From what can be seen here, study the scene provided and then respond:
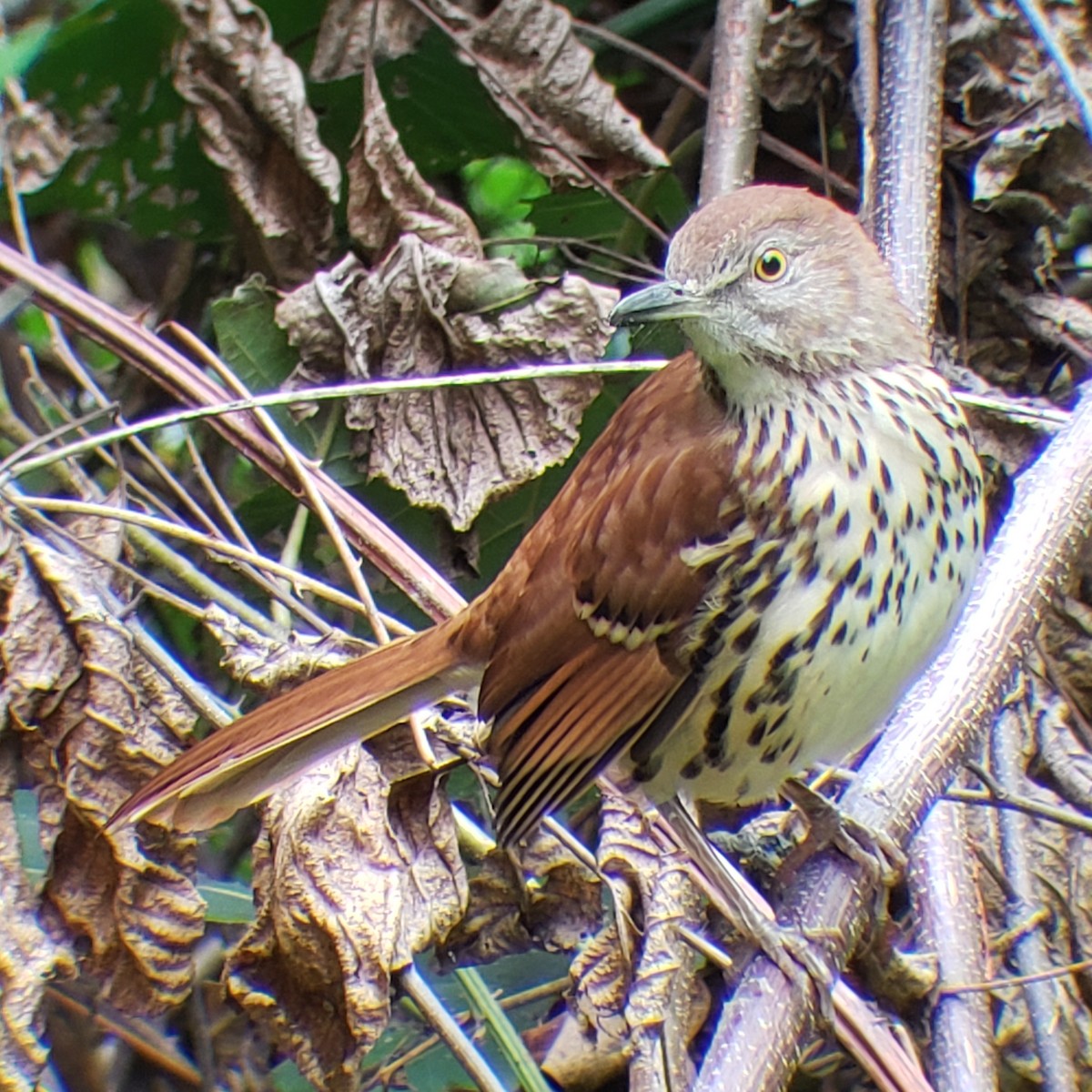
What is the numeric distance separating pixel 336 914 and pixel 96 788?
0.42m

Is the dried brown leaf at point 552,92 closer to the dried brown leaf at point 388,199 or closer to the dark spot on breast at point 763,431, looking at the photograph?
the dried brown leaf at point 388,199

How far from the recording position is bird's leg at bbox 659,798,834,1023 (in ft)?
6.02

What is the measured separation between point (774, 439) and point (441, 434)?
856 millimetres

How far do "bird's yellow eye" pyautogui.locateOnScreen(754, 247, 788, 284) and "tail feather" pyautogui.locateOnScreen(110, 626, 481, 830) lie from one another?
30.9 inches

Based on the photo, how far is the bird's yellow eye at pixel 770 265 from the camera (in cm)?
207

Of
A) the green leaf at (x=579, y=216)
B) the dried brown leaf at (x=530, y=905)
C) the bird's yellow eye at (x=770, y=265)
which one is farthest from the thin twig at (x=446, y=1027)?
the green leaf at (x=579, y=216)

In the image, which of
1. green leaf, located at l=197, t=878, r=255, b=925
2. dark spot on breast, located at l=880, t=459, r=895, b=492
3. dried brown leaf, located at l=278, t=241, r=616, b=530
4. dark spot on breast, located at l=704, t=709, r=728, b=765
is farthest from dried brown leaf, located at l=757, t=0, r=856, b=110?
green leaf, located at l=197, t=878, r=255, b=925

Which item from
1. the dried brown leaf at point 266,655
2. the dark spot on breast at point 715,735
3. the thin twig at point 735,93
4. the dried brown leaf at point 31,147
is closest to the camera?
the dark spot on breast at point 715,735

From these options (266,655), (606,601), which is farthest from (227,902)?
(606,601)

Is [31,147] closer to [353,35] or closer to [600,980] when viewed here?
[353,35]

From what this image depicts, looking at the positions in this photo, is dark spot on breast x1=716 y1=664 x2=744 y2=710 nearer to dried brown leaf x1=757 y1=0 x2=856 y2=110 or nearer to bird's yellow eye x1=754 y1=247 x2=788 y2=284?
bird's yellow eye x1=754 y1=247 x2=788 y2=284

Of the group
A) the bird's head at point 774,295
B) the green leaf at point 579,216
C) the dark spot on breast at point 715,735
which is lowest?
the dark spot on breast at point 715,735

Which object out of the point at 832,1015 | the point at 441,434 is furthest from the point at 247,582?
the point at 832,1015

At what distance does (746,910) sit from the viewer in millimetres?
2051
